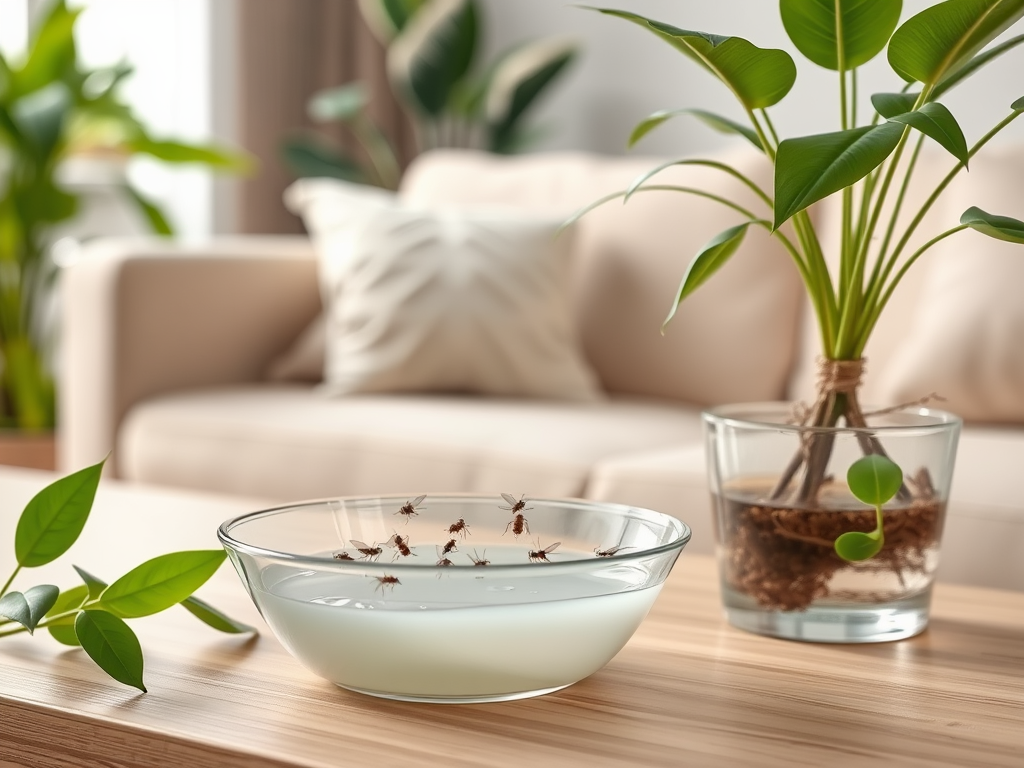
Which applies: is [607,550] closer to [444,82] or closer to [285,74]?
[444,82]

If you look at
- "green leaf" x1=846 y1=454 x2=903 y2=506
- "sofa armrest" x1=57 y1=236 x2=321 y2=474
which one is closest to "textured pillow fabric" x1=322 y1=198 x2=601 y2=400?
"sofa armrest" x1=57 y1=236 x2=321 y2=474

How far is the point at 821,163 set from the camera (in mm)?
645

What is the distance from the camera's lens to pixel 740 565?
85 cm

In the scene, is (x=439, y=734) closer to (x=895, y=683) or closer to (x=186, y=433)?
(x=895, y=683)

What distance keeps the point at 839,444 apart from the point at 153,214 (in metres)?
2.49

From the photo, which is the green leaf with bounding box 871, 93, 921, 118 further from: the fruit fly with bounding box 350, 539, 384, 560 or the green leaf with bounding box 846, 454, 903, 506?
the fruit fly with bounding box 350, 539, 384, 560

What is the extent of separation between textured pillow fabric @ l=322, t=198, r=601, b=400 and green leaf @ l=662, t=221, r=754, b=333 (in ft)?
4.17

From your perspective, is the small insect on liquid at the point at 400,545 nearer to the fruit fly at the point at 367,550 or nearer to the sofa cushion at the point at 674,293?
the fruit fly at the point at 367,550

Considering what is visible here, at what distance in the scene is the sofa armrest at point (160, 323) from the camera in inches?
85.2

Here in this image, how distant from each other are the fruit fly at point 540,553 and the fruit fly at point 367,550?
9cm

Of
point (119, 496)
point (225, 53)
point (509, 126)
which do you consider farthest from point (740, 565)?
point (225, 53)

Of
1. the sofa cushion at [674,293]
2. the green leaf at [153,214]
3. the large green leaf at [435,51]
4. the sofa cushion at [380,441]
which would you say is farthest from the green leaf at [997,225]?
the large green leaf at [435,51]

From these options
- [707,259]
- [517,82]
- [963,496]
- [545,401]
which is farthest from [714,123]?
[517,82]

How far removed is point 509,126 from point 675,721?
2.97 metres
